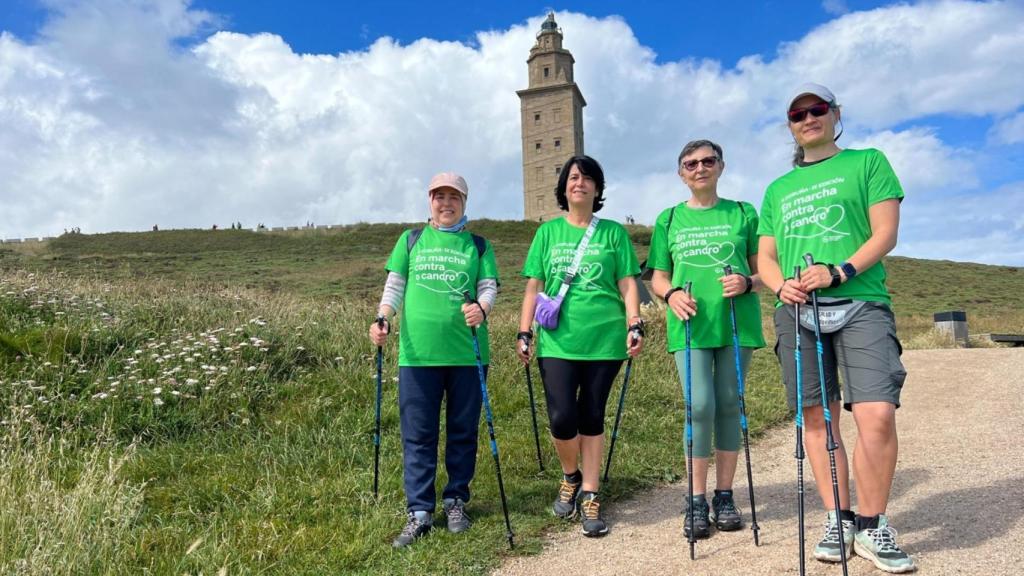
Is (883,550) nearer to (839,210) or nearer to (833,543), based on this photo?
(833,543)

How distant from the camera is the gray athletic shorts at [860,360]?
3299 mm

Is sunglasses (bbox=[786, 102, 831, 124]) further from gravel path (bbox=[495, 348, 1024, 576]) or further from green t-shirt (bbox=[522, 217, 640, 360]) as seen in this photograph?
gravel path (bbox=[495, 348, 1024, 576])

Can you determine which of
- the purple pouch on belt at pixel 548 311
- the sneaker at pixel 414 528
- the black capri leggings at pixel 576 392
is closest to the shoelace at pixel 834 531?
the black capri leggings at pixel 576 392

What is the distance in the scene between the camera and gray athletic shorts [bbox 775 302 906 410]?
3299 mm

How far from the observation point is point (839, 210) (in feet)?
11.3

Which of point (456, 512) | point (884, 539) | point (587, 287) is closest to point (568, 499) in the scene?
point (456, 512)

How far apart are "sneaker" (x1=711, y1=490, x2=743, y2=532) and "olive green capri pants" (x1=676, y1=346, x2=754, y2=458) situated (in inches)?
11.0

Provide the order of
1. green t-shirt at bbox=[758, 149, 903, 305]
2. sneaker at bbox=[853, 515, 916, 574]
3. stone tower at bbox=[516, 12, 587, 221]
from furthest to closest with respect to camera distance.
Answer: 1. stone tower at bbox=[516, 12, 587, 221]
2. green t-shirt at bbox=[758, 149, 903, 305]
3. sneaker at bbox=[853, 515, 916, 574]

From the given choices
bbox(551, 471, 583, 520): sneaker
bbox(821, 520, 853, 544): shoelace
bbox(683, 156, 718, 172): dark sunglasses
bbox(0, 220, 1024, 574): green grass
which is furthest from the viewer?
bbox(551, 471, 583, 520): sneaker

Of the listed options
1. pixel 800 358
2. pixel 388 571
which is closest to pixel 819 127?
pixel 800 358

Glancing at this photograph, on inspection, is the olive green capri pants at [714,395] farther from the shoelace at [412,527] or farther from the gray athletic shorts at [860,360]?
the shoelace at [412,527]

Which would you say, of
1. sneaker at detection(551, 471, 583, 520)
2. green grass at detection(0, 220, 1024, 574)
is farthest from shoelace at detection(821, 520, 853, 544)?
green grass at detection(0, 220, 1024, 574)

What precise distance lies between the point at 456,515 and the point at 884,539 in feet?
7.55

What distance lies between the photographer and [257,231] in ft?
148
